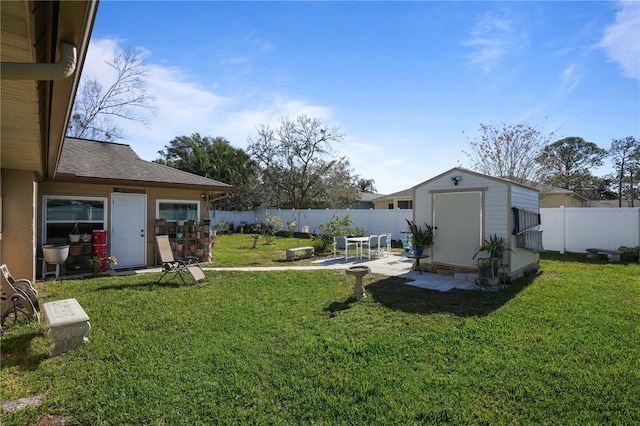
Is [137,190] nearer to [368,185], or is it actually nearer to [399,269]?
[399,269]

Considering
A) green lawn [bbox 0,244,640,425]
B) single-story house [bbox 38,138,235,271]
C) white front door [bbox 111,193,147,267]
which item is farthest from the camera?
white front door [bbox 111,193,147,267]

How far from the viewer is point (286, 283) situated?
7320mm

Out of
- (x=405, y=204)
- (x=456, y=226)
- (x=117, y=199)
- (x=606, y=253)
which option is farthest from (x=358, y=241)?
(x=405, y=204)

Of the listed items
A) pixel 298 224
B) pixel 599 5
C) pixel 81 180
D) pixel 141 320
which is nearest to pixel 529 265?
pixel 599 5

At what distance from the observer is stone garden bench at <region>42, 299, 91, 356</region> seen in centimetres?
366

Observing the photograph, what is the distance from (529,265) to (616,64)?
20.2ft

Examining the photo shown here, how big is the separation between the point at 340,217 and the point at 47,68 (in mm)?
17821

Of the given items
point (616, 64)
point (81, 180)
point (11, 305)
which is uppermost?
point (616, 64)

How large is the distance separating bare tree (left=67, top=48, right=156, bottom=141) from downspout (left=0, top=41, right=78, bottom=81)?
1912cm

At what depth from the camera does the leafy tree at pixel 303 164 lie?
88.5 ft

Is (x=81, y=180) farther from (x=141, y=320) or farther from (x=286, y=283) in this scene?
(x=286, y=283)

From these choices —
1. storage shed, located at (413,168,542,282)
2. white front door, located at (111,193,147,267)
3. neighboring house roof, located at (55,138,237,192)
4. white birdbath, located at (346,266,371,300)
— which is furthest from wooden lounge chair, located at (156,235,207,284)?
storage shed, located at (413,168,542,282)

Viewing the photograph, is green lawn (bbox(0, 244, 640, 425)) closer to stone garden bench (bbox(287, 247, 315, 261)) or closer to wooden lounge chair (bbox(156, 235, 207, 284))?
wooden lounge chair (bbox(156, 235, 207, 284))

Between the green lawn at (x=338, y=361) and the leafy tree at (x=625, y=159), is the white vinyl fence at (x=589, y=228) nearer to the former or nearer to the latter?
the green lawn at (x=338, y=361)
